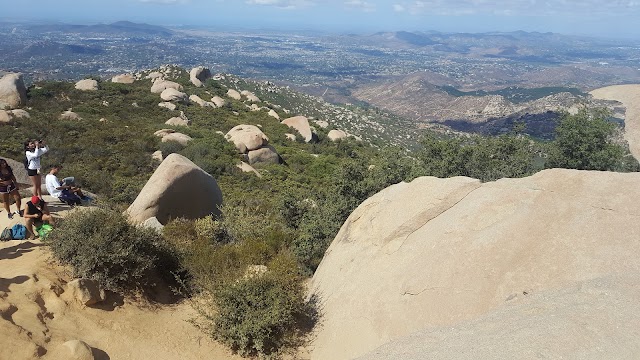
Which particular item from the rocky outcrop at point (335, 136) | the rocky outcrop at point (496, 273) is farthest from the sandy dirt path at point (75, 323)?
the rocky outcrop at point (335, 136)

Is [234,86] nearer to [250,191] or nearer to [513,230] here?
[250,191]

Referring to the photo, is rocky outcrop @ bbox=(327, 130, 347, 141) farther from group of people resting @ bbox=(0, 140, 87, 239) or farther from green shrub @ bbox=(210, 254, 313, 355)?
green shrub @ bbox=(210, 254, 313, 355)

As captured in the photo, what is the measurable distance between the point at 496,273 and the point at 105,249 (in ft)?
27.5

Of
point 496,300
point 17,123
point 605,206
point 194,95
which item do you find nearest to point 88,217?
point 496,300

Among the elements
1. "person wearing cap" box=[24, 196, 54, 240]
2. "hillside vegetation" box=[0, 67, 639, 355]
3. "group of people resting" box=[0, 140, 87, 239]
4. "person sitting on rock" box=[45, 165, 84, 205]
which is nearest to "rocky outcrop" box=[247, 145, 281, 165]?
"hillside vegetation" box=[0, 67, 639, 355]

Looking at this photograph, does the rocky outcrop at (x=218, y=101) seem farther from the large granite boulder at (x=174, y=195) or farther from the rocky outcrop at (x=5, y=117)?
the large granite boulder at (x=174, y=195)

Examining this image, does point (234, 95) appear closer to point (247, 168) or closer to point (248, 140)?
point (248, 140)

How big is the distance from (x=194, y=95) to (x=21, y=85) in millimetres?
22227

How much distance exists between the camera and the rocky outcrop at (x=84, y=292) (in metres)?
8.60

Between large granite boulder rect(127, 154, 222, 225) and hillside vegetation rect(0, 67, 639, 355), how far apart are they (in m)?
1.05

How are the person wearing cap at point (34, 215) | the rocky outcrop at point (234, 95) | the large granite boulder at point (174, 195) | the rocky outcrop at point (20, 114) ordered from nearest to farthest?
the person wearing cap at point (34, 215)
the large granite boulder at point (174, 195)
the rocky outcrop at point (20, 114)
the rocky outcrop at point (234, 95)

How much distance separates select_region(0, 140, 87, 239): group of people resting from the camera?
11.1 metres

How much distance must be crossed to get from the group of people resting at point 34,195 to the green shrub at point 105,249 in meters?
1.72

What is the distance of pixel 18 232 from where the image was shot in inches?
424
